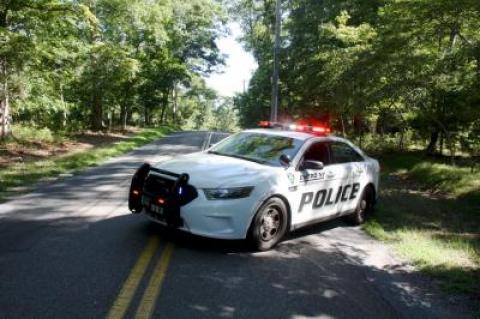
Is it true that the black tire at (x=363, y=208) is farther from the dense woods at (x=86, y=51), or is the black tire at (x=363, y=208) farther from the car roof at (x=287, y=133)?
the dense woods at (x=86, y=51)

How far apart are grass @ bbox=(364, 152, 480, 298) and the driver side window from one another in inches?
67.2

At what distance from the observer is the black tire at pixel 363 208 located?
30.4 ft

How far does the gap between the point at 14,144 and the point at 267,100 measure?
29372 mm

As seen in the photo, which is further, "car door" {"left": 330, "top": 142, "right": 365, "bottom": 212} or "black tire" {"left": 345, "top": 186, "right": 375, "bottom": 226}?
"black tire" {"left": 345, "top": 186, "right": 375, "bottom": 226}

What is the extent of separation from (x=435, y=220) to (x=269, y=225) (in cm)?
538

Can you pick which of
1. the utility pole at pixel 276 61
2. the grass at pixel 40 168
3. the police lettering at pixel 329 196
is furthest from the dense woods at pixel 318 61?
the police lettering at pixel 329 196

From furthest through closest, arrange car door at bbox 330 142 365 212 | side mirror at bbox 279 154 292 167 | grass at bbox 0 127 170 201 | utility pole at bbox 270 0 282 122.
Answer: utility pole at bbox 270 0 282 122 → grass at bbox 0 127 170 201 → car door at bbox 330 142 365 212 → side mirror at bbox 279 154 292 167

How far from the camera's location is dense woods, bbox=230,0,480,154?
1341 centimetres

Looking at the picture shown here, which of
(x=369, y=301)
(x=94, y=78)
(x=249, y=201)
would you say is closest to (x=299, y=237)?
(x=249, y=201)

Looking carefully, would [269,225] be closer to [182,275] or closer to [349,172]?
[182,275]

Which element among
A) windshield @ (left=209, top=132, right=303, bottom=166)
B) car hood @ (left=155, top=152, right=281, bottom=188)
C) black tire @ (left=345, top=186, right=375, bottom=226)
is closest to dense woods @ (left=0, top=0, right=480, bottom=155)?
black tire @ (left=345, top=186, right=375, bottom=226)

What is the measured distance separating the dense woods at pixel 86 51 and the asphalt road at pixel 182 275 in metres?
9.24

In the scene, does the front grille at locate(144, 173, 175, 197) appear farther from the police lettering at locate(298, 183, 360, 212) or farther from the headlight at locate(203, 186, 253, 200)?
the police lettering at locate(298, 183, 360, 212)

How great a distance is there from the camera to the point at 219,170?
22.5ft
